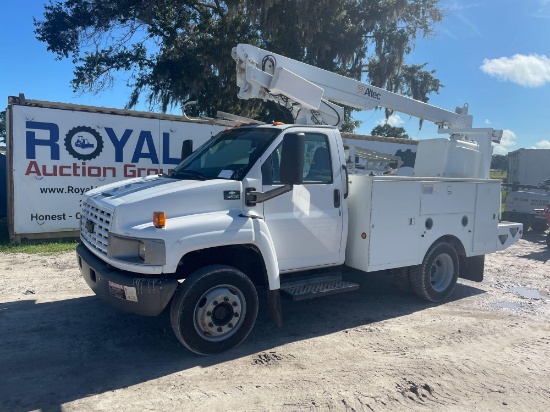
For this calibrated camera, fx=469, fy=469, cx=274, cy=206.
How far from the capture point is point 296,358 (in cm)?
466

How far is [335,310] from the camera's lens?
6227 millimetres

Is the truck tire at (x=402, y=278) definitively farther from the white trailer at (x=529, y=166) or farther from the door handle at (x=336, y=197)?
the white trailer at (x=529, y=166)

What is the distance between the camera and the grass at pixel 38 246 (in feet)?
30.0

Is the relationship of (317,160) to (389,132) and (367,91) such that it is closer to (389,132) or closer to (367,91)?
(367,91)

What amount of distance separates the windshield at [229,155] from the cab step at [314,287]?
4.49 ft

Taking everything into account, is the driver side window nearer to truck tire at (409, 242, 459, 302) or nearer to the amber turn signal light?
the amber turn signal light

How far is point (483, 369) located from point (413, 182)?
8.08 feet

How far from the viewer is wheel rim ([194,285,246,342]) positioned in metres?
4.49

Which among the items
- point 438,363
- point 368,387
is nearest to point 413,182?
point 438,363

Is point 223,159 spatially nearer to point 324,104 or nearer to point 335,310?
point 324,104

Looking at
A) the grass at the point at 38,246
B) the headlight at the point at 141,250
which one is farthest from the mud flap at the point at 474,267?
the grass at the point at 38,246

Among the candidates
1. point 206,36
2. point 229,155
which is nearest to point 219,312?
point 229,155

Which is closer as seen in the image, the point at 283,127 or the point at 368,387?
the point at 368,387

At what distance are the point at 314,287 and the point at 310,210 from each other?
896mm
